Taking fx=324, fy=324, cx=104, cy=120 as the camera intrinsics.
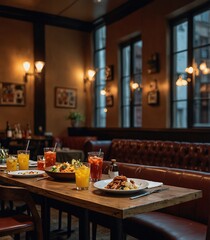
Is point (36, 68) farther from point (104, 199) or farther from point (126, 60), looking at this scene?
point (104, 199)

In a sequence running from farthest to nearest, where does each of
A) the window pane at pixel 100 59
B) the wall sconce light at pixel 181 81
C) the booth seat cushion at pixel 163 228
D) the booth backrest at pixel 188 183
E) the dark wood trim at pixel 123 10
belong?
the window pane at pixel 100 59
the dark wood trim at pixel 123 10
the wall sconce light at pixel 181 81
the booth backrest at pixel 188 183
the booth seat cushion at pixel 163 228

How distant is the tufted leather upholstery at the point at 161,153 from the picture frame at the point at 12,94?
8.25 ft

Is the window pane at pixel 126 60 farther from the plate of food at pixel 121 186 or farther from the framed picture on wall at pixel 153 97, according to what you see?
the plate of food at pixel 121 186

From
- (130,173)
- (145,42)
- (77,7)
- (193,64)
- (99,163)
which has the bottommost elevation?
(130,173)

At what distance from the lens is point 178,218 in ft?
8.26

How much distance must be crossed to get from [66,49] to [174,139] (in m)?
4.28

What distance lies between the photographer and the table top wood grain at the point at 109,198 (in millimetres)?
1558

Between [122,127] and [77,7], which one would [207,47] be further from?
[77,7]

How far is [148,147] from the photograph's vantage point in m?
5.55

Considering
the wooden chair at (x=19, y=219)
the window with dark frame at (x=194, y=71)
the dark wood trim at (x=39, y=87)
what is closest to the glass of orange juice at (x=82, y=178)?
the wooden chair at (x=19, y=219)

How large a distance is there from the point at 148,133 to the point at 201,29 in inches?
88.4

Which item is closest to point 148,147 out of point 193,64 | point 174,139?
point 174,139

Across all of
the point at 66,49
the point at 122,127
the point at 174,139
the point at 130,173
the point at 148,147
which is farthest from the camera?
the point at 66,49

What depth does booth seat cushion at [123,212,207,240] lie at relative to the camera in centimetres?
213
